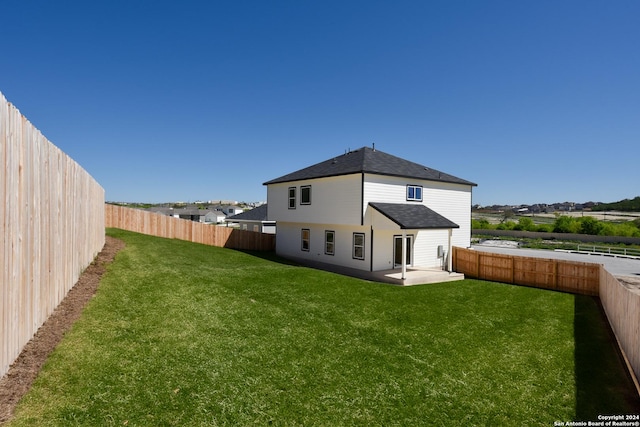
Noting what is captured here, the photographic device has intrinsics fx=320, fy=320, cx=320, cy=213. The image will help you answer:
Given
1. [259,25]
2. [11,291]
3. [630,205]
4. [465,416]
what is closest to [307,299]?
[465,416]

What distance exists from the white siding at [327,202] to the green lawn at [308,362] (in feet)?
22.7

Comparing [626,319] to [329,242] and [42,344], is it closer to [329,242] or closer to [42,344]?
[42,344]

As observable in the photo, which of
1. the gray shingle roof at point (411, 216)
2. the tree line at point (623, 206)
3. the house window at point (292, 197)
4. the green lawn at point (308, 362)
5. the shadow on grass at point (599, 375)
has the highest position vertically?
the tree line at point (623, 206)

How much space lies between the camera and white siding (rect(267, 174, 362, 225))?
57.1ft

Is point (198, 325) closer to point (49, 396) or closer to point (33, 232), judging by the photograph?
point (49, 396)

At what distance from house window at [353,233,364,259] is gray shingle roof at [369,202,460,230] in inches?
79.2

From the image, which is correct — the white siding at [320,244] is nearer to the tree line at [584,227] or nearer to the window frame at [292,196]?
the window frame at [292,196]

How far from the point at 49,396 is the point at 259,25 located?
673 inches

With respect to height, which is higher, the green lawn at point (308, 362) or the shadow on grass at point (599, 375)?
the green lawn at point (308, 362)

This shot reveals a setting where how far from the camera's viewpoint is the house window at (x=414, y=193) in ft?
63.7

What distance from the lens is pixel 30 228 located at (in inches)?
195

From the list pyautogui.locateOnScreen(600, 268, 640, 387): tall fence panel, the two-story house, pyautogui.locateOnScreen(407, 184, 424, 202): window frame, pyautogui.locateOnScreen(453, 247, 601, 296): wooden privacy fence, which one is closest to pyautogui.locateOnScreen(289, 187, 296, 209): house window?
the two-story house

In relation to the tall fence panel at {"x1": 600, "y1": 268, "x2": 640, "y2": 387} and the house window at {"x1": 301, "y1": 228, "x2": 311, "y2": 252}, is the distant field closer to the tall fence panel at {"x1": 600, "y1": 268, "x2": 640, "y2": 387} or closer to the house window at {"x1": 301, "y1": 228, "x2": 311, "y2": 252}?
the house window at {"x1": 301, "y1": 228, "x2": 311, "y2": 252}

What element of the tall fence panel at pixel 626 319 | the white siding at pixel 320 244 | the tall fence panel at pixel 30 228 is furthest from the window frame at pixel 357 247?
the tall fence panel at pixel 30 228
